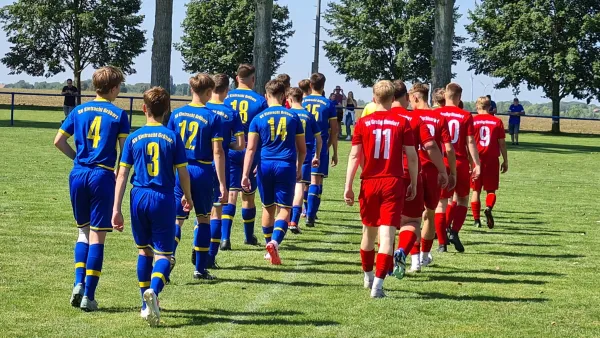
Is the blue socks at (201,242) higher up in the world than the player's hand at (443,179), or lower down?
lower down

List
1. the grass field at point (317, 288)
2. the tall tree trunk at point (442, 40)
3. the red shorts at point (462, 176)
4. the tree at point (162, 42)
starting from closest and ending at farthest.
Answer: the grass field at point (317, 288) → the red shorts at point (462, 176) → the tree at point (162, 42) → the tall tree trunk at point (442, 40)

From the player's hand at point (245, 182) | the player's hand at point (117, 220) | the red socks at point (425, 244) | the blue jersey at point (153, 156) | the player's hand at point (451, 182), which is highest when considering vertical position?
the blue jersey at point (153, 156)

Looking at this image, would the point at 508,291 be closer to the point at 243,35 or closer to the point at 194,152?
the point at 194,152

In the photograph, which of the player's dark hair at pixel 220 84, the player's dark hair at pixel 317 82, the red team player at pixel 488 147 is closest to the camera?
the player's dark hair at pixel 220 84

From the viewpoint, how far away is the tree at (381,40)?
3364 inches

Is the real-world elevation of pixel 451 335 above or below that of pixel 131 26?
below

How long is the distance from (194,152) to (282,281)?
163 centimetres

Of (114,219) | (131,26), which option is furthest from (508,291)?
(131,26)

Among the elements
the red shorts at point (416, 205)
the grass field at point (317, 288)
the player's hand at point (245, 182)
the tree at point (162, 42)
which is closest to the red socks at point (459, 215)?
the grass field at point (317, 288)

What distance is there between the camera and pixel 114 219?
8156 mm

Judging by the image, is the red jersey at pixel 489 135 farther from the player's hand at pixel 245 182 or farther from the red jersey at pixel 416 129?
the player's hand at pixel 245 182

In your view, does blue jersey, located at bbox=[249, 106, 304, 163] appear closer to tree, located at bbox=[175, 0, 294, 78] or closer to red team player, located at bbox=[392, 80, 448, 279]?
red team player, located at bbox=[392, 80, 448, 279]

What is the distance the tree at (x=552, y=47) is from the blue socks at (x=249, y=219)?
58296 mm

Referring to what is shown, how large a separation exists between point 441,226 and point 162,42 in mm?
18915
